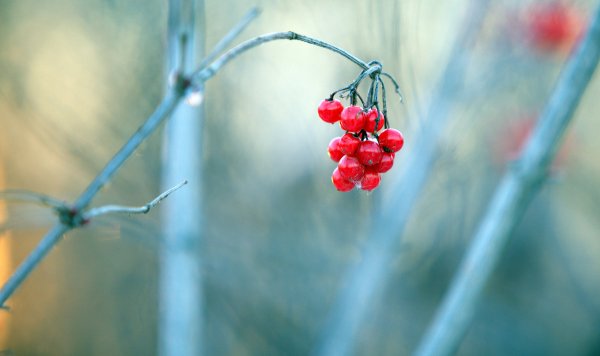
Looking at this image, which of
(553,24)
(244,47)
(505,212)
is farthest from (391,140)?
(553,24)

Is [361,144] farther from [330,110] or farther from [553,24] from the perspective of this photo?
[553,24]

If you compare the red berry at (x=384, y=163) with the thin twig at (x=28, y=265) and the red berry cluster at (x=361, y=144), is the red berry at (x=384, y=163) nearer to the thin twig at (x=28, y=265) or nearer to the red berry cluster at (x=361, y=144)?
the red berry cluster at (x=361, y=144)

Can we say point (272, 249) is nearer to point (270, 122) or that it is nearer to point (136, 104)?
point (270, 122)

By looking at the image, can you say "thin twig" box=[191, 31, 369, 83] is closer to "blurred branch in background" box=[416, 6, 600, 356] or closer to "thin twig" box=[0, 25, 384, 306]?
"thin twig" box=[0, 25, 384, 306]

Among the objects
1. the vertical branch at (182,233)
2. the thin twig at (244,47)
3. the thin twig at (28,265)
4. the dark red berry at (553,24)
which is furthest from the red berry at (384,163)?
the dark red berry at (553,24)

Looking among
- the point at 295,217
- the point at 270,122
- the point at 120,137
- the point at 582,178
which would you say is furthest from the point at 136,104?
the point at 582,178

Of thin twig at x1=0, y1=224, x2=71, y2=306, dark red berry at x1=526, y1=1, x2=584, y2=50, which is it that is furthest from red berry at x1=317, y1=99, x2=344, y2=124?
dark red berry at x1=526, y1=1, x2=584, y2=50
